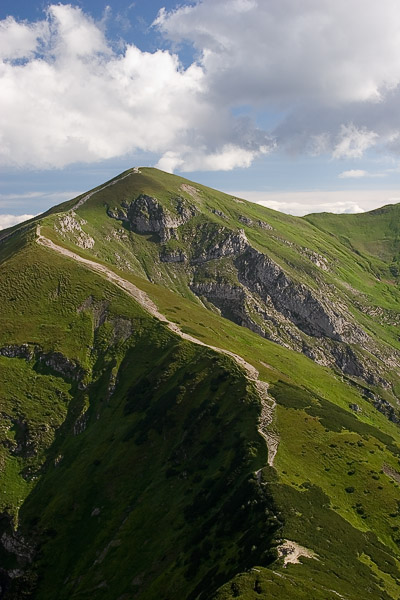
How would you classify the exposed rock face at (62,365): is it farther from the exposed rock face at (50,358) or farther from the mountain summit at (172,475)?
the mountain summit at (172,475)

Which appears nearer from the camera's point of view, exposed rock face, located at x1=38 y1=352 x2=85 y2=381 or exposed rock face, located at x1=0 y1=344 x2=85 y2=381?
exposed rock face, located at x1=0 y1=344 x2=85 y2=381

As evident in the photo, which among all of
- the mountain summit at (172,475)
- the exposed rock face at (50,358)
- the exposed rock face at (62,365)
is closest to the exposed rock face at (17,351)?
the exposed rock face at (50,358)

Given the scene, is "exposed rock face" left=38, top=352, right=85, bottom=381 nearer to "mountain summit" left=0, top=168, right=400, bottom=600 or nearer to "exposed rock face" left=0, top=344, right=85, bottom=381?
"exposed rock face" left=0, top=344, right=85, bottom=381

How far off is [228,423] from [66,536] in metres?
51.9

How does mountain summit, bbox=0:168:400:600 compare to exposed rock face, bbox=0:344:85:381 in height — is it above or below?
below

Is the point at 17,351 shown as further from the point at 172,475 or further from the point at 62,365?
the point at 172,475

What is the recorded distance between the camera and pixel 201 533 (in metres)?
92.7

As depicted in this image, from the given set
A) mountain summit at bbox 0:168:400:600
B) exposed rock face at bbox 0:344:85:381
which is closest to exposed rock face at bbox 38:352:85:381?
exposed rock face at bbox 0:344:85:381

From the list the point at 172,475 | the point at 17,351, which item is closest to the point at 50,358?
the point at 17,351

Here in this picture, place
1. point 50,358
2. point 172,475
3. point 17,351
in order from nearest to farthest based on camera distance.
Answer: point 172,475
point 17,351
point 50,358

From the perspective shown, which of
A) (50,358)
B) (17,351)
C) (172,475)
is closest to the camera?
(172,475)

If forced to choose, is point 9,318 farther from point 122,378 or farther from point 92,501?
point 92,501

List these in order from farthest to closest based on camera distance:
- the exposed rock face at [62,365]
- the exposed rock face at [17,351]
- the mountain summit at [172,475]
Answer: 1. the exposed rock face at [62,365]
2. the exposed rock face at [17,351]
3. the mountain summit at [172,475]

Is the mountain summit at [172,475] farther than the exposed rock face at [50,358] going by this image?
No
